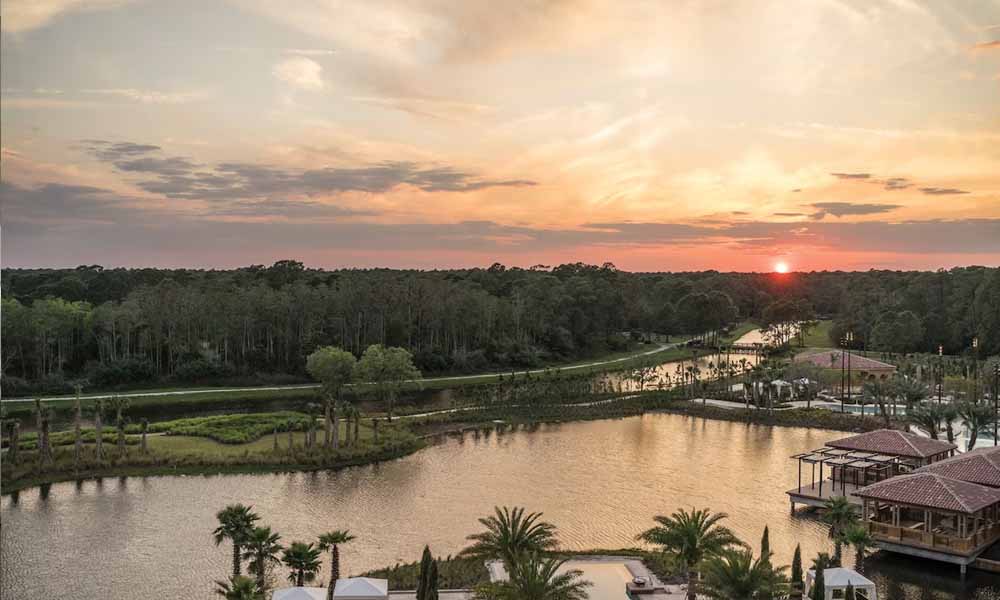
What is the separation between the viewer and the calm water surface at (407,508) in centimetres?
3080

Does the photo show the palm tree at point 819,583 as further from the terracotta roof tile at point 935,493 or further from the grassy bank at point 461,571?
the terracotta roof tile at point 935,493

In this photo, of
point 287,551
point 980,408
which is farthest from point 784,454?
point 287,551

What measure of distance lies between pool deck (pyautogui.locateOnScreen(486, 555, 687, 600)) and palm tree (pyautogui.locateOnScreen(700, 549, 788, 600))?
19.8 ft

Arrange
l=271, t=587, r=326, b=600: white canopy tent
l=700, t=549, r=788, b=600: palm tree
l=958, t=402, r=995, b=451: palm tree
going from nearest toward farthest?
l=700, t=549, r=788, b=600: palm tree < l=271, t=587, r=326, b=600: white canopy tent < l=958, t=402, r=995, b=451: palm tree

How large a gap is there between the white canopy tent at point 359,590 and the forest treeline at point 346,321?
60206 millimetres

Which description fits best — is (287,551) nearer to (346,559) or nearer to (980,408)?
(346,559)

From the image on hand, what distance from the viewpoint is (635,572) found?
30406 mm

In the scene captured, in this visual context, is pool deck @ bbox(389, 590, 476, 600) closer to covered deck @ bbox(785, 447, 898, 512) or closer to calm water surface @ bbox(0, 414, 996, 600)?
calm water surface @ bbox(0, 414, 996, 600)

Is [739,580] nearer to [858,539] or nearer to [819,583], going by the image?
[819,583]

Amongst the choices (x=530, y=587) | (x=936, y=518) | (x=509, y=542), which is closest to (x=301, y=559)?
(x=509, y=542)

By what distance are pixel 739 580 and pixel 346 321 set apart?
256ft

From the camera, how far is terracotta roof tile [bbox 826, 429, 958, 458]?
1624 inches

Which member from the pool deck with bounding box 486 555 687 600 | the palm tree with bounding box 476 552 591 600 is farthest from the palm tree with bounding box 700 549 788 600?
the pool deck with bounding box 486 555 687 600

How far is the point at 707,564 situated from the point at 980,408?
111 ft
